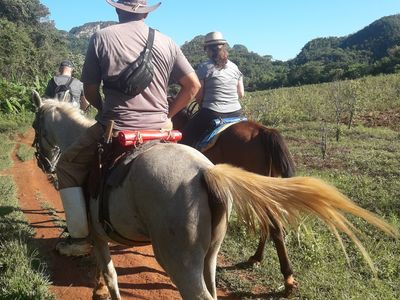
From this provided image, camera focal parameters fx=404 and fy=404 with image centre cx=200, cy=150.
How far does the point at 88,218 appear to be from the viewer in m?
3.58

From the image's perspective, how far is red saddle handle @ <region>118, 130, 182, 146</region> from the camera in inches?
122

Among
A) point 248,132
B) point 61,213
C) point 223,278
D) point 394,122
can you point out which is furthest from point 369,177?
point 394,122

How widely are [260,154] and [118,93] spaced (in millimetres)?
2342

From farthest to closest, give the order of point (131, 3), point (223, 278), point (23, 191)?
point (23, 191) → point (223, 278) → point (131, 3)

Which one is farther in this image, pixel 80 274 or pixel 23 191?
pixel 23 191

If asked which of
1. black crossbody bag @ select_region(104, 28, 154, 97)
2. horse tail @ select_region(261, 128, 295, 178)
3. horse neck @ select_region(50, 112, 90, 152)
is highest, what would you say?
black crossbody bag @ select_region(104, 28, 154, 97)

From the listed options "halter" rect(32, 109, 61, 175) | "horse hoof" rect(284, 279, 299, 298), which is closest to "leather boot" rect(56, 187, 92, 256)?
"halter" rect(32, 109, 61, 175)

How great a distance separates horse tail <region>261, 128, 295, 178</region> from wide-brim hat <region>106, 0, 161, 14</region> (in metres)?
2.28

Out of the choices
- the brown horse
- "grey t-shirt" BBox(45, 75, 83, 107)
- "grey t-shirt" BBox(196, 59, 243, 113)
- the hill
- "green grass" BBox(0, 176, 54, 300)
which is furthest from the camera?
the hill

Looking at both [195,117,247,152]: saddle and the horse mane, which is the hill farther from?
[195,117,247,152]: saddle

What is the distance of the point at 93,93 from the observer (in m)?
3.48

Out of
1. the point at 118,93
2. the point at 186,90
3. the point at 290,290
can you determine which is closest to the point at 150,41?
the point at 118,93

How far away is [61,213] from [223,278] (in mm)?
3581

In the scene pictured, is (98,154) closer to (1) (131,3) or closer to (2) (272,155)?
(1) (131,3)
